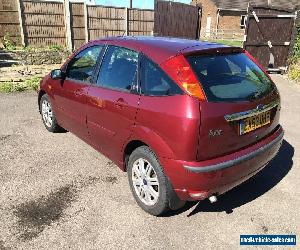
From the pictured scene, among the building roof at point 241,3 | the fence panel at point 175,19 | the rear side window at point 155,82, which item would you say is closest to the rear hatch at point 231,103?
the rear side window at point 155,82

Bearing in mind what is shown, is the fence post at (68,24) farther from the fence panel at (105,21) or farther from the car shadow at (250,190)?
the car shadow at (250,190)

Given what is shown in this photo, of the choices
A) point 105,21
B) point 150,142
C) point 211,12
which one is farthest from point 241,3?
point 150,142

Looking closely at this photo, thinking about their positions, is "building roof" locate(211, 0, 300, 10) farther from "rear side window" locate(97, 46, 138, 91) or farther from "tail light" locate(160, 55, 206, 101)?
"tail light" locate(160, 55, 206, 101)

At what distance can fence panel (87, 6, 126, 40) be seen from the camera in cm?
1479

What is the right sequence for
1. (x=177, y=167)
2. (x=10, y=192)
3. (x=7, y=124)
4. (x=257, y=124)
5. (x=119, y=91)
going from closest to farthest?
(x=177, y=167), (x=257, y=124), (x=119, y=91), (x=10, y=192), (x=7, y=124)

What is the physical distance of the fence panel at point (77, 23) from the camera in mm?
14375

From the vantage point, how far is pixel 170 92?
2.92 meters

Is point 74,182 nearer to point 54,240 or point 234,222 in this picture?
point 54,240

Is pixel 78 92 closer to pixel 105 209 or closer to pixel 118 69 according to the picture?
pixel 118 69

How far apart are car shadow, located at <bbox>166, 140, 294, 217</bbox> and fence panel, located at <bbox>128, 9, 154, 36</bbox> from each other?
484 inches

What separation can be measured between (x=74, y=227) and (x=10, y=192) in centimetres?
109

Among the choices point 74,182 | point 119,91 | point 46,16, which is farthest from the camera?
point 46,16

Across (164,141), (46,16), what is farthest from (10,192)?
(46,16)

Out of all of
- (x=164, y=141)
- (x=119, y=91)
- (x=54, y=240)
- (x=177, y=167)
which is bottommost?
(x=54, y=240)
